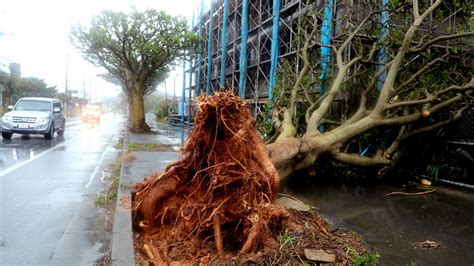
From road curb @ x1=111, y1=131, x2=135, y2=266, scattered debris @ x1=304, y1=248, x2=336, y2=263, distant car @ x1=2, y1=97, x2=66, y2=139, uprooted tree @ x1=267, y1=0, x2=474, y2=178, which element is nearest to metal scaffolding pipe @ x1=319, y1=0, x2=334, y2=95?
uprooted tree @ x1=267, y1=0, x2=474, y2=178

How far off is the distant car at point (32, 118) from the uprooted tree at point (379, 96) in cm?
1074

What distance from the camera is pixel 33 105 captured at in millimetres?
17875

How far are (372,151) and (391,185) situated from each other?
47.9 inches

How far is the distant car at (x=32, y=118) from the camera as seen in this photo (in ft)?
53.6

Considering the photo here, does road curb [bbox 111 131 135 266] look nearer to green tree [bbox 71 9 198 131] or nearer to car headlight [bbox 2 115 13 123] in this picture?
car headlight [bbox 2 115 13 123]

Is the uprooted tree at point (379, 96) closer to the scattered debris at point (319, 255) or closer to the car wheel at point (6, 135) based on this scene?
the scattered debris at point (319, 255)

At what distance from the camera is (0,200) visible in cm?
654

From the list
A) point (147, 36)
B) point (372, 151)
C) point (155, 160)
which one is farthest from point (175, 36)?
point (372, 151)

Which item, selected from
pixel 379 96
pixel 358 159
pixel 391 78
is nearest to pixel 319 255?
pixel 358 159

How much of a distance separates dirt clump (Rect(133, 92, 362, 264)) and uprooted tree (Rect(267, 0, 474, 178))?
165 centimetres

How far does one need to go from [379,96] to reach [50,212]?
6916 mm

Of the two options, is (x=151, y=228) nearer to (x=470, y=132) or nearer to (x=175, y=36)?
(x=470, y=132)

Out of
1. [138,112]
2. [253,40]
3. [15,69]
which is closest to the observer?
[253,40]

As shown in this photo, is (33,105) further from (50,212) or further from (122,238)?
(122,238)
